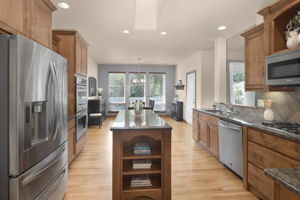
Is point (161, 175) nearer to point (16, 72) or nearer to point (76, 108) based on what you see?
point (16, 72)

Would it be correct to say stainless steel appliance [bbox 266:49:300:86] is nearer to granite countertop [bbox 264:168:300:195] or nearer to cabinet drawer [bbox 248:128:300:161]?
cabinet drawer [bbox 248:128:300:161]

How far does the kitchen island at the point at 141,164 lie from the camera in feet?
6.57

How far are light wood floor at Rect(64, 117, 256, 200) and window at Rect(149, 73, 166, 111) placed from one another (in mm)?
5371

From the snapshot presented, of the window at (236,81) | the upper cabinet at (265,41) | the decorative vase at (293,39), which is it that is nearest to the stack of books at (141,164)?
the upper cabinet at (265,41)

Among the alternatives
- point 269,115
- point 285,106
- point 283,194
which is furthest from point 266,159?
point 285,106

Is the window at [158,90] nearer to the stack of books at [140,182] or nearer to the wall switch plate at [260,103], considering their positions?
the wall switch plate at [260,103]

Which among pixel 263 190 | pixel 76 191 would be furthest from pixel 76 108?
pixel 263 190

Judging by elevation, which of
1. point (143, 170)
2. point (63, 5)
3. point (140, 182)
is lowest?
point (140, 182)

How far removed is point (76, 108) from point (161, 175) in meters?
2.02

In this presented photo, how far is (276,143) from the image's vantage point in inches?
73.7

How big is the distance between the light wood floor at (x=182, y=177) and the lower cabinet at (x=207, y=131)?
8.0 inches

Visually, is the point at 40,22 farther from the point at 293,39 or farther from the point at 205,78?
the point at 205,78

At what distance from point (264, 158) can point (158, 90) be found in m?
7.48

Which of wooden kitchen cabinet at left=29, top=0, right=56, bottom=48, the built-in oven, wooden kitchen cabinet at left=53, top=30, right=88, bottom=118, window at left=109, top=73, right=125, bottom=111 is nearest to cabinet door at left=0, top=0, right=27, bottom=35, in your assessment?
wooden kitchen cabinet at left=29, top=0, right=56, bottom=48
